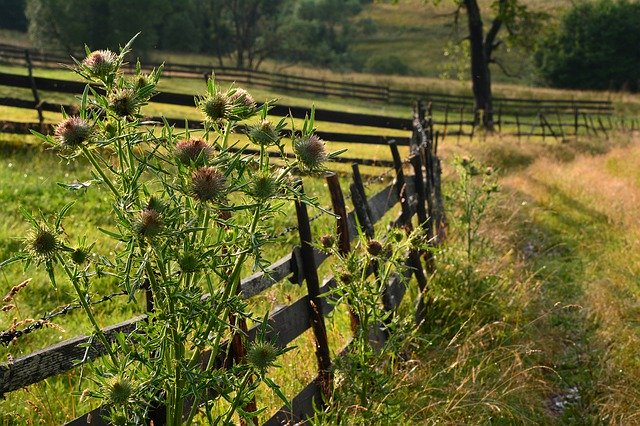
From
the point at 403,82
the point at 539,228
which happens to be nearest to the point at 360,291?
the point at 539,228

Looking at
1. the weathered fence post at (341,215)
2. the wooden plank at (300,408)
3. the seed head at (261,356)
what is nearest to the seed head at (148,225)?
the seed head at (261,356)

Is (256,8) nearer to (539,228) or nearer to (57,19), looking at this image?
(57,19)

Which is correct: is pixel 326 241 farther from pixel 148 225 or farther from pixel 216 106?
pixel 148 225

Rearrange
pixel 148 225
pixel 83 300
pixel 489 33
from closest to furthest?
pixel 148 225, pixel 83 300, pixel 489 33

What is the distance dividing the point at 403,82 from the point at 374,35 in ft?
154

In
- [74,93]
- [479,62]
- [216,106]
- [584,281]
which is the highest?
[216,106]

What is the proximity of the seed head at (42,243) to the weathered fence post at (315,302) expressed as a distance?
1625 millimetres

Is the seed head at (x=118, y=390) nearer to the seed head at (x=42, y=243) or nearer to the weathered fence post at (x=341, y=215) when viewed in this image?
the seed head at (x=42, y=243)

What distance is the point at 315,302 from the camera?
13.1 feet

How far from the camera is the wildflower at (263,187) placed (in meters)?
2.40

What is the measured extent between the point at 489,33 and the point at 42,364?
2490 cm

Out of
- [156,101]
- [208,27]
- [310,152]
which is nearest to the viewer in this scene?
[310,152]

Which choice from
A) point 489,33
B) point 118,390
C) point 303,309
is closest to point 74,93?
point 303,309

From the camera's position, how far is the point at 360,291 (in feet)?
12.2
